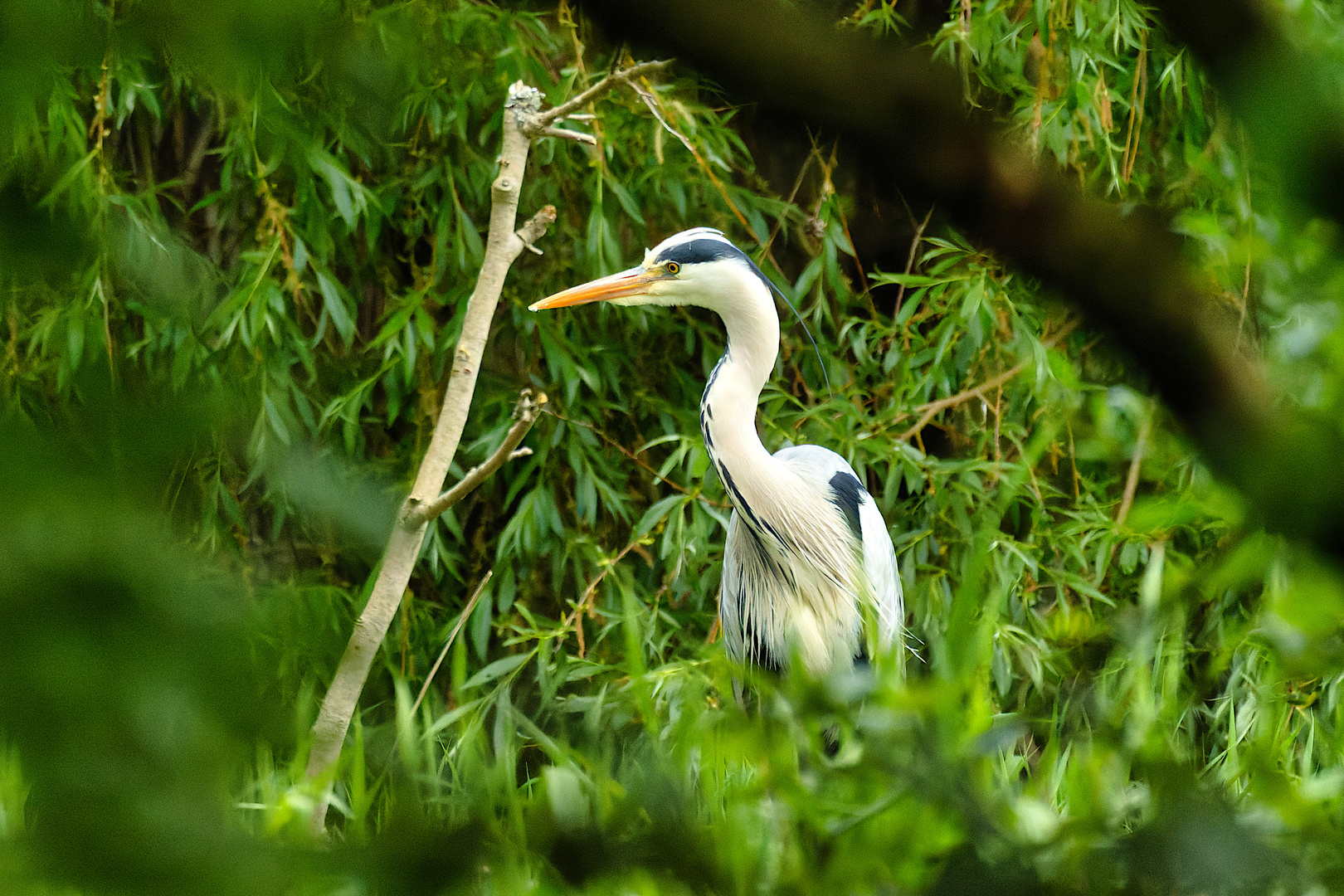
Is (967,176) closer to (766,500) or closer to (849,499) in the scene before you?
(766,500)

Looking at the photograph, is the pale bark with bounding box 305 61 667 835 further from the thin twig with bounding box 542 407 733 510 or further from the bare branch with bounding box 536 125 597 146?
the thin twig with bounding box 542 407 733 510

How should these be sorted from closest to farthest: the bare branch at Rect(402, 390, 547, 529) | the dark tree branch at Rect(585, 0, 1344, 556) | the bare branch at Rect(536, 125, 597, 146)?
the dark tree branch at Rect(585, 0, 1344, 556) → the bare branch at Rect(402, 390, 547, 529) → the bare branch at Rect(536, 125, 597, 146)

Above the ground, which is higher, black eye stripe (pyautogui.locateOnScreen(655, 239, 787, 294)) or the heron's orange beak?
black eye stripe (pyautogui.locateOnScreen(655, 239, 787, 294))

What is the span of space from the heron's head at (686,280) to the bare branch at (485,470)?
2.20 ft

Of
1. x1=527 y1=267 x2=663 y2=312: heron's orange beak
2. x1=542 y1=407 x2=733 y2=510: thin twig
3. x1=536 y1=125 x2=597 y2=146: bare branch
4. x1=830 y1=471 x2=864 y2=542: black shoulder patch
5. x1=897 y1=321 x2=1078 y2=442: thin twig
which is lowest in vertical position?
x1=542 y1=407 x2=733 y2=510: thin twig

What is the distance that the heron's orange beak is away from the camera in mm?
1971

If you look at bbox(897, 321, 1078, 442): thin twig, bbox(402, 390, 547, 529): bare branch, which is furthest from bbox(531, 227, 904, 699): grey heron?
bbox(402, 390, 547, 529): bare branch

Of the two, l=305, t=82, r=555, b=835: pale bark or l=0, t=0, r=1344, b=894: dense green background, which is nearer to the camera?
l=0, t=0, r=1344, b=894: dense green background

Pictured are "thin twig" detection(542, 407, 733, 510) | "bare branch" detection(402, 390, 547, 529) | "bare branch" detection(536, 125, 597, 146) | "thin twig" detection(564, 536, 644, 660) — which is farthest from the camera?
"thin twig" detection(542, 407, 733, 510)

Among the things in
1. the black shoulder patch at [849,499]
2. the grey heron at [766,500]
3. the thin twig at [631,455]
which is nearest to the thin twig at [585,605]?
the thin twig at [631,455]

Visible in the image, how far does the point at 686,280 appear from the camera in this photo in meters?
1.95

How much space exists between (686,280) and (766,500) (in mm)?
389

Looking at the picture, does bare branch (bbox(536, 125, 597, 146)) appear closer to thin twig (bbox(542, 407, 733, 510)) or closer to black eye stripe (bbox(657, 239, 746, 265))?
black eye stripe (bbox(657, 239, 746, 265))

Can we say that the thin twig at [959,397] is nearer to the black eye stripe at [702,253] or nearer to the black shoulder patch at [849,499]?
the black shoulder patch at [849,499]
